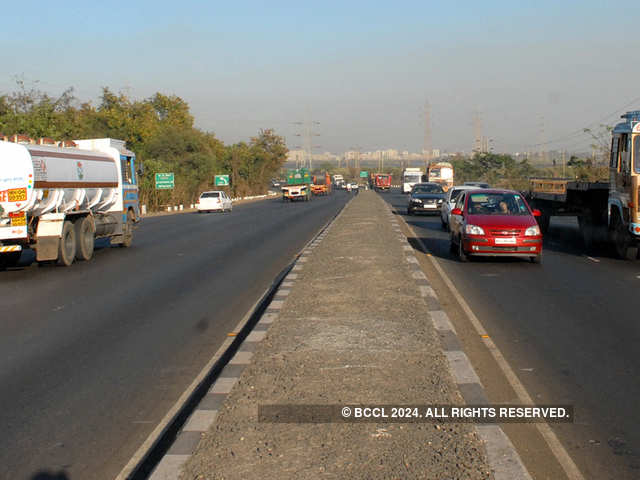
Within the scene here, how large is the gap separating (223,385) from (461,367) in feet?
7.31

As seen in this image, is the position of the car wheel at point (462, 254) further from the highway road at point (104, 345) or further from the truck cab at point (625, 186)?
the highway road at point (104, 345)

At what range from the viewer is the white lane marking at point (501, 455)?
4.54m

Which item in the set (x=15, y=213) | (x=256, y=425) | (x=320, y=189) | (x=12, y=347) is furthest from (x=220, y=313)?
(x=320, y=189)

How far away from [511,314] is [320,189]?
87.1 meters

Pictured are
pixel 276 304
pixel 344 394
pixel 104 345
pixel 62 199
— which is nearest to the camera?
pixel 344 394

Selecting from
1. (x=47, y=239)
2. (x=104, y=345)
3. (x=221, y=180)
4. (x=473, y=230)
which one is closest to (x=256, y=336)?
(x=104, y=345)

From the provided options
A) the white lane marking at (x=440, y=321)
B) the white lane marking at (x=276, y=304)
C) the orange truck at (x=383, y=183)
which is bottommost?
the orange truck at (x=383, y=183)

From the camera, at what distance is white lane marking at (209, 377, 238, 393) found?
643cm

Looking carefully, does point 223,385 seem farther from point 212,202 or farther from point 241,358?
point 212,202

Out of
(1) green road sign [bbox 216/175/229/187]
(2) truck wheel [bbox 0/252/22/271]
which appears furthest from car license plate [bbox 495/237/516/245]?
(1) green road sign [bbox 216/175/229/187]

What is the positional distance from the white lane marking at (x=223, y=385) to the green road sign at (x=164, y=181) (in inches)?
1902

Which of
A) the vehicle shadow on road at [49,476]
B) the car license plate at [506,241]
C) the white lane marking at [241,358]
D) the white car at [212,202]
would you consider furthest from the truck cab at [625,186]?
the white car at [212,202]

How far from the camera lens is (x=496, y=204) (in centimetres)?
1775

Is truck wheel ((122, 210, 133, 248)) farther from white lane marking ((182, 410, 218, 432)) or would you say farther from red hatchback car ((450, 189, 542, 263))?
white lane marking ((182, 410, 218, 432))
